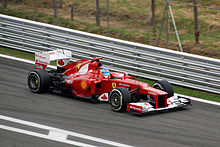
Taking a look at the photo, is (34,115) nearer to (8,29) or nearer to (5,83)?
(5,83)

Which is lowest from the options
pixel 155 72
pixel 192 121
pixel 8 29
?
pixel 192 121

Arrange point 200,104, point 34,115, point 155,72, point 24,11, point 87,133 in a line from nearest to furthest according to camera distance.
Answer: point 87,133 < point 34,115 < point 200,104 < point 155,72 < point 24,11

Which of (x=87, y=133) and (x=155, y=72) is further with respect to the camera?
(x=155, y=72)

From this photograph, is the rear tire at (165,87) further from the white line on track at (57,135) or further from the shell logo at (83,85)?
the white line on track at (57,135)

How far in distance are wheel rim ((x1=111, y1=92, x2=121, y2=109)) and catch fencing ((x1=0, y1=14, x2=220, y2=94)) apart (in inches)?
151

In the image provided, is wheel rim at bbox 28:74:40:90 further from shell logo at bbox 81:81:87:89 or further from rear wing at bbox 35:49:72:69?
shell logo at bbox 81:81:87:89

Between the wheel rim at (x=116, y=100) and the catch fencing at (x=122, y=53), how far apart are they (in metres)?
3.85

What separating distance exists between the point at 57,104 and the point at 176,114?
3262 mm

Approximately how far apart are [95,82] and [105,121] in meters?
1.61

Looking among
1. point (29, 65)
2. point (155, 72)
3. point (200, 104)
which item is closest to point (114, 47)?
point (155, 72)

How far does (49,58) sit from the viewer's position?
40.0ft

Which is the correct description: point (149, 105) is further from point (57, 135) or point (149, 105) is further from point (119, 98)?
point (57, 135)

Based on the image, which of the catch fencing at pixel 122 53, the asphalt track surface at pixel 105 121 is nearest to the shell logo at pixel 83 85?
the asphalt track surface at pixel 105 121

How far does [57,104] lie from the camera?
11031mm
